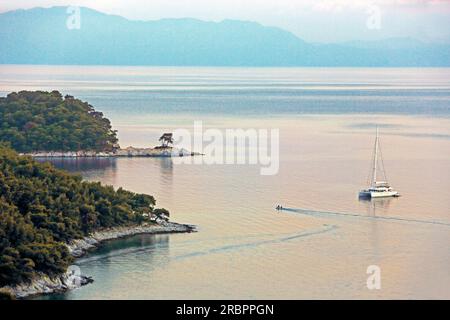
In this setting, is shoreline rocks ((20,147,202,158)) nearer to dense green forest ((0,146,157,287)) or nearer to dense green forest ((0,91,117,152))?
dense green forest ((0,91,117,152))

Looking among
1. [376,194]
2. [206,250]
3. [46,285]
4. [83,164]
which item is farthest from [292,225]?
[83,164]

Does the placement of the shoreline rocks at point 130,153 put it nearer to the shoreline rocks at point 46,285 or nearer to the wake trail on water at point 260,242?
the wake trail on water at point 260,242

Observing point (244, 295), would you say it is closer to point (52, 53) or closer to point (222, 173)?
point (222, 173)

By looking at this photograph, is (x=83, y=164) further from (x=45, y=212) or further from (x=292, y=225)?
(x=45, y=212)

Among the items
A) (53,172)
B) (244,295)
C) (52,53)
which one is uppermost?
(52,53)

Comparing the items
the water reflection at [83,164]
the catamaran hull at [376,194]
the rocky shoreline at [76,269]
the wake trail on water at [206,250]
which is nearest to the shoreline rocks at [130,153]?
the water reflection at [83,164]
